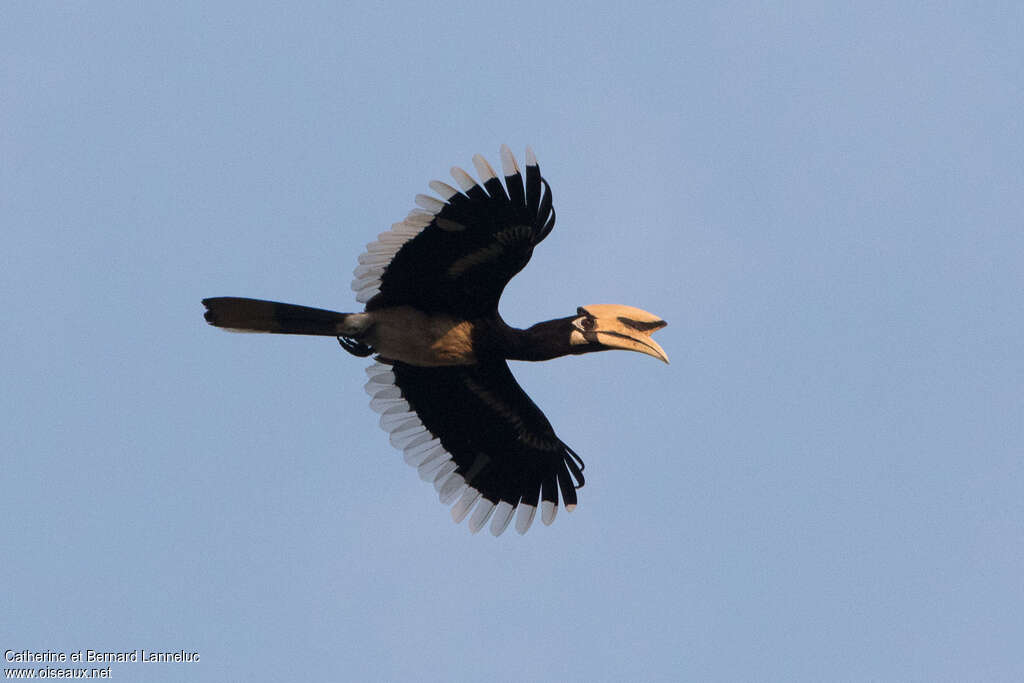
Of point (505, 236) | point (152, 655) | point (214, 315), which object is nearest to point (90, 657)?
point (152, 655)

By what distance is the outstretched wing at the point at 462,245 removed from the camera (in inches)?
398

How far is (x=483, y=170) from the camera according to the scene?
10.1 metres

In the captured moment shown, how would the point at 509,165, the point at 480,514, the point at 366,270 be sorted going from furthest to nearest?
the point at 480,514 → the point at 366,270 → the point at 509,165

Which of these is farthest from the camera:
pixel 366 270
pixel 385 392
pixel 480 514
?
pixel 480 514

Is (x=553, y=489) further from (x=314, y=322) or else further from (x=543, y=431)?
(x=314, y=322)

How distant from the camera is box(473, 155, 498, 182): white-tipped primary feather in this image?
33.0 feet

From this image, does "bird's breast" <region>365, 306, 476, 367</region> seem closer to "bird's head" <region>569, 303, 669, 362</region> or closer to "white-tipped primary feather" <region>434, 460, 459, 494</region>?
"bird's head" <region>569, 303, 669, 362</region>

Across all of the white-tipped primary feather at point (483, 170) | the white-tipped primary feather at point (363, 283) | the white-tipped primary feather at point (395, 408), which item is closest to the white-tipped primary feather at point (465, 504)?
the white-tipped primary feather at point (395, 408)

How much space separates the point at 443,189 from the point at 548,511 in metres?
2.71

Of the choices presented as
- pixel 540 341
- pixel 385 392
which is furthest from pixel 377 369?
pixel 540 341

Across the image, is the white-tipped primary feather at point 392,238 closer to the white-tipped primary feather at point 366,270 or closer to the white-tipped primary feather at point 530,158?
the white-tipped primary feather at point 366,270

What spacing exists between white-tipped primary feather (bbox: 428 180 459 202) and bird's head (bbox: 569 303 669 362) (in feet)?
4.21

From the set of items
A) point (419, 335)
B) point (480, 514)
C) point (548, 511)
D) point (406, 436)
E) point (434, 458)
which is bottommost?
point (548, 511)

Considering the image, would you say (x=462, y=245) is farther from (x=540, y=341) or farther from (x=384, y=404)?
(x=384, y=404)
